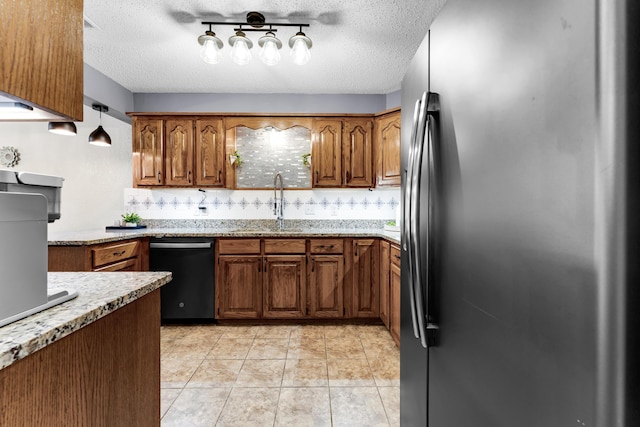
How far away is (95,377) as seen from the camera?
848 mm

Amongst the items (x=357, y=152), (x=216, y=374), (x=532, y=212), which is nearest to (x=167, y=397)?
(x=216, y=374)

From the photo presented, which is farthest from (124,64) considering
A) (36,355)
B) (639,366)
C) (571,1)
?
(639,366)

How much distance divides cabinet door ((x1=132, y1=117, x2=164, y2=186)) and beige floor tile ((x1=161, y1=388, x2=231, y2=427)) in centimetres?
237

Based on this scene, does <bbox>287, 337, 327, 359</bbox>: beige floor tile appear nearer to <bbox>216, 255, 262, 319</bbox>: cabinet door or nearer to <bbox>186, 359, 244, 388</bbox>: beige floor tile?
<bbox>186, 359, 244, 388</bbox>: beige floor tile

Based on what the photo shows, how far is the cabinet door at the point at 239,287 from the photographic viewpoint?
3297 mm

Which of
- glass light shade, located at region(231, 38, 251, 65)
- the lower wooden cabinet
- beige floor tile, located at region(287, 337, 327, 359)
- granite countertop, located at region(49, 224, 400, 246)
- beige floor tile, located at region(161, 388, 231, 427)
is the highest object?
glass light shade, located at region(231, 38, 251, 65)

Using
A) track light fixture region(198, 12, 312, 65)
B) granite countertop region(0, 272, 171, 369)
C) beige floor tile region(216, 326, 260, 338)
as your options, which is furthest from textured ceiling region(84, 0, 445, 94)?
beige floor tile region(216, 326, 260, 338)

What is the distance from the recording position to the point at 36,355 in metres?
0.66

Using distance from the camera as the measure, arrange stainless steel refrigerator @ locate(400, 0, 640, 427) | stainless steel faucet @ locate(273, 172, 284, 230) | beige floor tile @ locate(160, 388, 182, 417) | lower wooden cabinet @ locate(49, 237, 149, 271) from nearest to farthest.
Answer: stainless steel refrigerator @ locate(400, 0, 640, 427) → beige floor tile @ locate(160, 388, 182, 417) → lower wooden cabinet @ locate(49, 237, 149, 271) → stainless steel faucet @ locate(273, 172, 284, 230)

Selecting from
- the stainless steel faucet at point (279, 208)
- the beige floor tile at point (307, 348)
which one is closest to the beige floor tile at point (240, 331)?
the beige floor tile at point (307, 348)

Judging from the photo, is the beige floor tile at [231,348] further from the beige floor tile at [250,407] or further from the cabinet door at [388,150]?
the cabinet door at [388,150]

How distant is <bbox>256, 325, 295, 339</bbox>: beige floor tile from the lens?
3.06m

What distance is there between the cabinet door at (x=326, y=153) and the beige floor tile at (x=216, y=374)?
1.95 m

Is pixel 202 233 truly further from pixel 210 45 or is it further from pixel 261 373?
pixel 210 45
